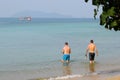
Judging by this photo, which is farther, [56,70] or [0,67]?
[0,67]

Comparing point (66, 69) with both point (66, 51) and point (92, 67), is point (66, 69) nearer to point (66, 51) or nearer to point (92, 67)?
point (66, 51)

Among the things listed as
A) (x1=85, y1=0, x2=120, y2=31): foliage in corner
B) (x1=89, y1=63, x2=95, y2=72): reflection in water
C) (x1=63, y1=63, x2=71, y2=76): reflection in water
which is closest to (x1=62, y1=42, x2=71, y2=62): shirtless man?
(x1=63, y1=63, x2=71, y2=76): reflection in water

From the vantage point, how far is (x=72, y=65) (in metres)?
24.4

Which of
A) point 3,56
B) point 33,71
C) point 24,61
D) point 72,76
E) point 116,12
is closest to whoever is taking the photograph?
point 116,12

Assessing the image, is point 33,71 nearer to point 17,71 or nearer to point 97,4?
point 17,71

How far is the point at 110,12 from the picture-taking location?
7.16m

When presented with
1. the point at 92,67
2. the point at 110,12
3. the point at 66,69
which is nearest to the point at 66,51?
the point at 66,69

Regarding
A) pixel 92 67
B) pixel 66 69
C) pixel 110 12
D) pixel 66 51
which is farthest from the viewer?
pixel 66 51

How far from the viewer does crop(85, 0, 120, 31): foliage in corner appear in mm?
7152

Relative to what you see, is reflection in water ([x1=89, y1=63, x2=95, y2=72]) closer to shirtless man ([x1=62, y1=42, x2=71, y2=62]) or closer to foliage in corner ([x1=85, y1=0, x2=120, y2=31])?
shirtless man ([x1=62, y1=42, x2=71, y2=62])

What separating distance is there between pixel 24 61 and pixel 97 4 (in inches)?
836

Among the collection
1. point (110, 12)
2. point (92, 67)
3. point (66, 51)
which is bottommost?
point (92, 67)

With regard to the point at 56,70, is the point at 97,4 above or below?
above

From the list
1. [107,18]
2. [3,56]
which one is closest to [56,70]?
[3,56]
